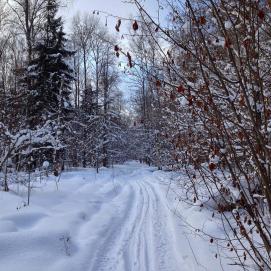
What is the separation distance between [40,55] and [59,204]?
17164 mm

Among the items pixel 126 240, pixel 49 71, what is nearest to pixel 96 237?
pixel 126 240

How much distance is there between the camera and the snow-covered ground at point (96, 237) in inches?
224

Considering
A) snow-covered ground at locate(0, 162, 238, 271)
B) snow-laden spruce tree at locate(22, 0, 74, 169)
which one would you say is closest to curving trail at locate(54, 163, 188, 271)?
snow-covered ground at locate(0, 162, 238, 271)

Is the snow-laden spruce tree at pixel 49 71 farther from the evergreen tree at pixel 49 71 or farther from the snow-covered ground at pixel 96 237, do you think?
the snow-covered ground at pixel 96 237

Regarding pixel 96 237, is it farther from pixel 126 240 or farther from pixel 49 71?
pixel 49 71

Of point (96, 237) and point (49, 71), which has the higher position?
point (49, 71)

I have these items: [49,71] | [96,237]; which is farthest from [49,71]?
[96,237]

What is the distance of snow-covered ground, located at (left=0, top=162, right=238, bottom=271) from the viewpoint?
5.70 metres

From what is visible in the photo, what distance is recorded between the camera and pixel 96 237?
7.22 metres

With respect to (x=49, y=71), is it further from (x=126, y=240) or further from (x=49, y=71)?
(x=126, y=240)

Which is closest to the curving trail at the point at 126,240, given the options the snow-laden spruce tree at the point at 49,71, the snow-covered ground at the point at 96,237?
the snow-covered ground at the point at 96,237

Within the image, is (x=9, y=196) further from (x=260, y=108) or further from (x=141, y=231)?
(x=260, y=108)

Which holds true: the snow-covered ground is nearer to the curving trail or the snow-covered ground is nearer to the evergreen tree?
the curving trail

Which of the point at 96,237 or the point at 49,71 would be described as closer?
the point at 96,237
